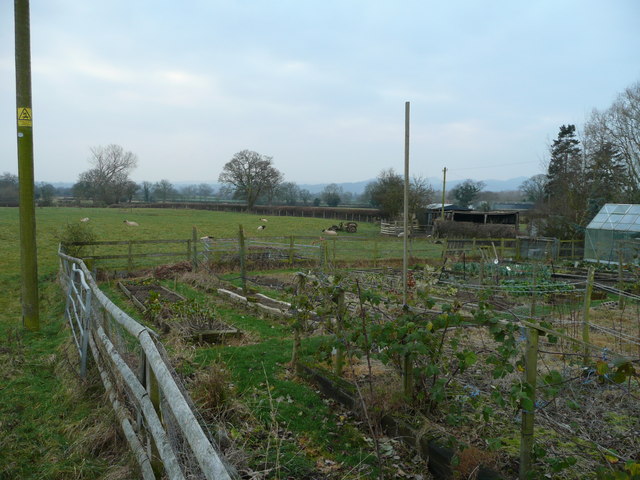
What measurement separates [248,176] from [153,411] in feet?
215

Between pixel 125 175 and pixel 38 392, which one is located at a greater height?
pixel 125 175

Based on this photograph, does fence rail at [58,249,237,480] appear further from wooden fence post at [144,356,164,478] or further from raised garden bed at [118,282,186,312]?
raised garden bed at [118,282,186,312]

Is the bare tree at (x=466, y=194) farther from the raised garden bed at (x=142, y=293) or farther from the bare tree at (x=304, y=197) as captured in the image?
the raised garden bed at (x=142, y=293)

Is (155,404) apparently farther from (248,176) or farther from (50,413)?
(248,176)

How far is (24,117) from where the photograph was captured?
23.6ft

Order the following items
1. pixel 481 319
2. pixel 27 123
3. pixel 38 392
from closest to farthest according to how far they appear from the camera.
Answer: pixel 481 319 → pixel 38 392 → pixel 27 123

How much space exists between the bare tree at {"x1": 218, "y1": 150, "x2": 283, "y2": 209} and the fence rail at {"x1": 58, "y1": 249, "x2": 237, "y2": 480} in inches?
2456

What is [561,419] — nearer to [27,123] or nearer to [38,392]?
[38,392]

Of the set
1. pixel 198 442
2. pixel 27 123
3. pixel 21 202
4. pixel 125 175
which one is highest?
pixel 125 175

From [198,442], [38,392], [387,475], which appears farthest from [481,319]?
[38,392]

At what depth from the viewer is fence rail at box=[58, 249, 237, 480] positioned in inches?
68.8

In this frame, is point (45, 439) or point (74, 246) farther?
point (74, 246)

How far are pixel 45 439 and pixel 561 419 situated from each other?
4.49 meters

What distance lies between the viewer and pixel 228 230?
117 feet
